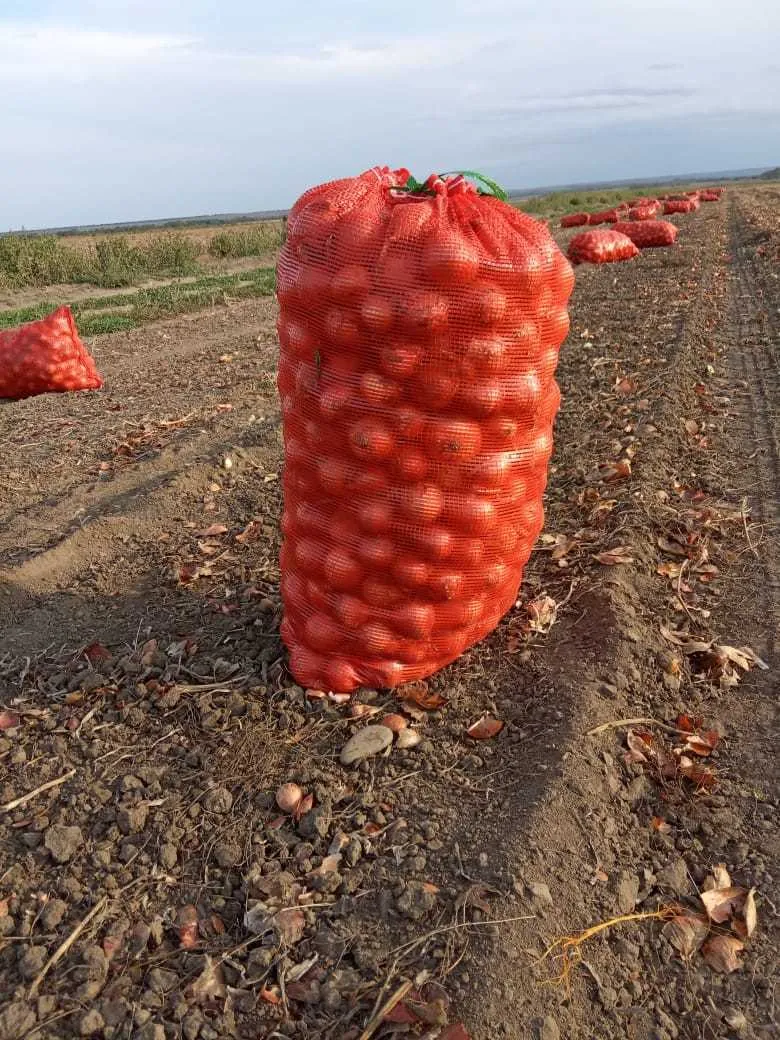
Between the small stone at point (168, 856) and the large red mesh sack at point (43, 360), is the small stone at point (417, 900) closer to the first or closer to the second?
the small stone at point (168, 856)

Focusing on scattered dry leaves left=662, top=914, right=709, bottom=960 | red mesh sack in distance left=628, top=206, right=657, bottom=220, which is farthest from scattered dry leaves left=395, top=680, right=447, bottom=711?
red mesh sack in distance left=628, top=206, right=657, bottom=220

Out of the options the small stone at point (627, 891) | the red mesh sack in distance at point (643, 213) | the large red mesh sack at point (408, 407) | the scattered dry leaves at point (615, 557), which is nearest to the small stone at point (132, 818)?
the large red mesh sack at point (408, 407)

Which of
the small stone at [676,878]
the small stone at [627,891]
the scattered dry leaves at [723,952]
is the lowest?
the scattered dry leaves at [723,952]

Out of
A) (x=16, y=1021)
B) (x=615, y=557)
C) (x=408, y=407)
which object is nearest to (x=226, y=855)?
(x=16, y=1021)

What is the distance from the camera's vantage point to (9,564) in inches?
138

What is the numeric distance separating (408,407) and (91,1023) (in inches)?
58.0

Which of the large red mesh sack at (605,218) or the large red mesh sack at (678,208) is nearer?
the large red mesh sack at (605,218)

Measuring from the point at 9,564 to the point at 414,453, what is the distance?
91.9 inches

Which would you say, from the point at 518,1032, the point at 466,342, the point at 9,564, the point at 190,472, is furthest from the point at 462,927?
the point at 190,472

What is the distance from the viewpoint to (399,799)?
2047 millimetres

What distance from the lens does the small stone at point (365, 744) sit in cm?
215

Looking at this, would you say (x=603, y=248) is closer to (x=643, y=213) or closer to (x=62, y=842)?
(x=643, y=213)

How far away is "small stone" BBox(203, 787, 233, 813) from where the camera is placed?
2.01 m

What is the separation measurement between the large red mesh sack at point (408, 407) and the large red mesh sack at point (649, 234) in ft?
48.2
